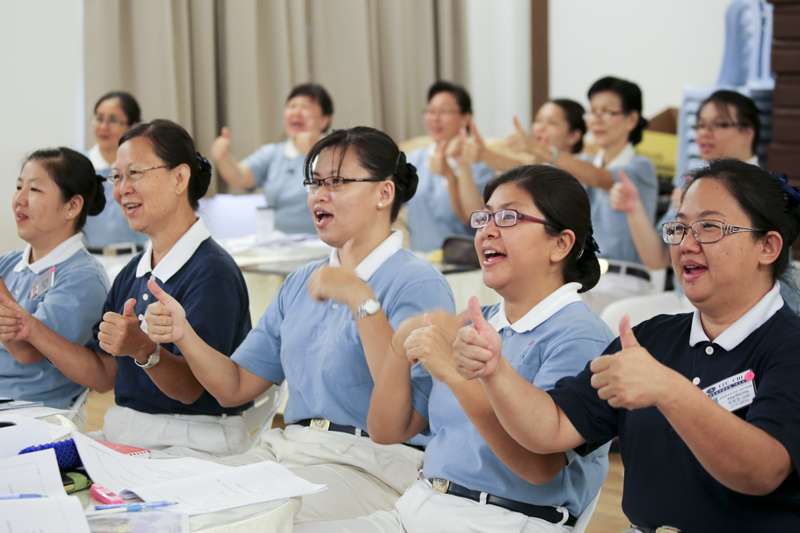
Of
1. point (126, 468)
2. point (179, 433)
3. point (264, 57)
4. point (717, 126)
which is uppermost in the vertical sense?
point (264, 57)

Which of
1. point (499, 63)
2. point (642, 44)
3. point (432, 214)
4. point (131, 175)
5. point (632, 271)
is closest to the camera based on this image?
point (131, 175)

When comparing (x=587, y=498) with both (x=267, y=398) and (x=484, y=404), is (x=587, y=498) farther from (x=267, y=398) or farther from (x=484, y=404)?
(x=267, y=398)

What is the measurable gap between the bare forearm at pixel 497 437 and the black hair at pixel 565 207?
37 centimetres

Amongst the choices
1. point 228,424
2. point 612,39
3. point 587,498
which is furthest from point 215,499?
point 612,39

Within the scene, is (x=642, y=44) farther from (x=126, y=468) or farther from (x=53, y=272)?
(x=126, y=468)

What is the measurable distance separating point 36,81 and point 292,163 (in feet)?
4.56

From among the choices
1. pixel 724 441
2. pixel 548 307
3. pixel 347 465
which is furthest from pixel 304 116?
pixel 724 441

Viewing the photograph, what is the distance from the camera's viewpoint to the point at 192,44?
4.77m

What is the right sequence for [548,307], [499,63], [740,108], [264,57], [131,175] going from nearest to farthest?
[548,307], [131,175], [740,108], [264,57], [499,63]

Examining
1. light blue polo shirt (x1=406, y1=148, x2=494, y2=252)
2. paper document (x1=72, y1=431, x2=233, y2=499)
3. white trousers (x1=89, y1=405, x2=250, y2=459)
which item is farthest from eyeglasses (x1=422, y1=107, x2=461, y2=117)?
paper document (x1=72, y1=431, x2=233, y2=499)

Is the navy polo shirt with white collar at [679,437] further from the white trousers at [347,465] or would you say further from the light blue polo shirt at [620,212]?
the light blue polo shirt at [620,212]

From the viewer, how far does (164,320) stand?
1.61 meters

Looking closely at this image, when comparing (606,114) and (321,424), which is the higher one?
(606,114)

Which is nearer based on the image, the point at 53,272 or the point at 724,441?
the point at 724,441
